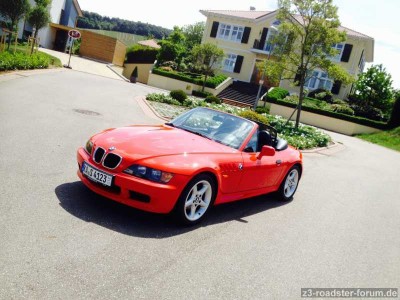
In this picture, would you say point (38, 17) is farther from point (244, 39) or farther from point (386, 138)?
point (386, 138)

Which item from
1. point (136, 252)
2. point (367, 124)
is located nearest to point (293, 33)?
point (367, 124)

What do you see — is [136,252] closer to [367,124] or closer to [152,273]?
[152,273]

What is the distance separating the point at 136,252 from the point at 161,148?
4.61 ft

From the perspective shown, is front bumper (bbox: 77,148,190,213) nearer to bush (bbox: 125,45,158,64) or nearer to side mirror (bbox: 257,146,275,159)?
side mirror (bbox: 257,146,275,159)

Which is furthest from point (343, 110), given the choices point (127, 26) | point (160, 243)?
point (127, 26)

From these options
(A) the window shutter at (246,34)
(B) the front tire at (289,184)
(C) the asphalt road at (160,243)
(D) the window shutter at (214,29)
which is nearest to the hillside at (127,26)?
(D) the window shutter at (214,29)

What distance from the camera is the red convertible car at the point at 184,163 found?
177 inches

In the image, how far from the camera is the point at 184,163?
15.2 ft

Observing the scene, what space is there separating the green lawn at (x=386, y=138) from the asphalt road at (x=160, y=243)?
20.7 metres

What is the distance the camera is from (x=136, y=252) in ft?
13.0

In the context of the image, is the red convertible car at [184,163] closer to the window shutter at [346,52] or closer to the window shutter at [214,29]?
the window shutter at [346,52]

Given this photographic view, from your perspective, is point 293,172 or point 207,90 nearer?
point 293,172

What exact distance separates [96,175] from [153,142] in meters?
0.84

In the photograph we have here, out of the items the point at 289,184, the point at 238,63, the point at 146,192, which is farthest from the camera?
the point at 238,63
